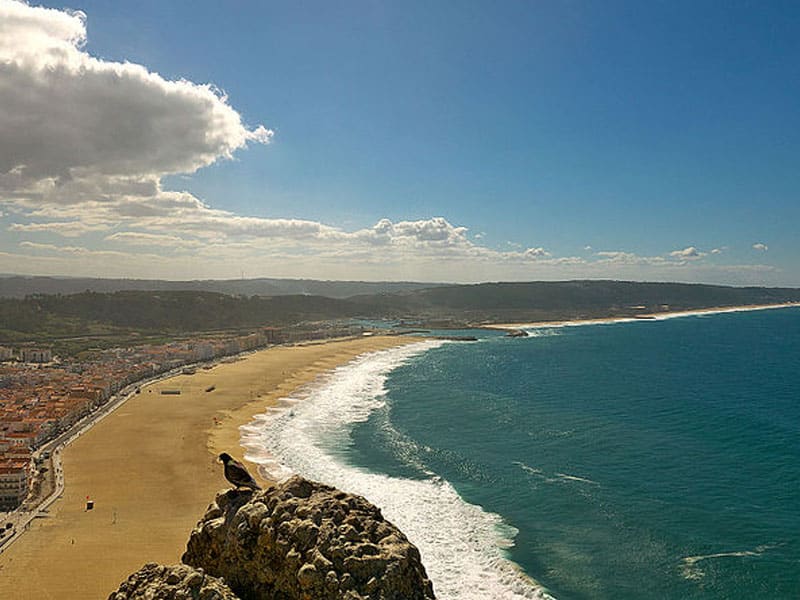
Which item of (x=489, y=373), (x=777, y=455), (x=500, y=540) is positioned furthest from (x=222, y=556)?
(x=489, y=373)

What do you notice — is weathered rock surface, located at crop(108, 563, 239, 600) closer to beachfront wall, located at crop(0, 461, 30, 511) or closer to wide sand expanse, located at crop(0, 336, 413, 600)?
wide sand expanse, located at crop(0, 336, 413, 600)

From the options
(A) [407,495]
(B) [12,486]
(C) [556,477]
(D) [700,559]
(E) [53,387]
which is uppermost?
(B) [12,486]

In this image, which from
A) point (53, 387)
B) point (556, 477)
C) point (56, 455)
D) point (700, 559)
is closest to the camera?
point (700, 559)

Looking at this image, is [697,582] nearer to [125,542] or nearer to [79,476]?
[125,542]

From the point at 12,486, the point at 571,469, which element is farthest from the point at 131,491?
the point at 571,469

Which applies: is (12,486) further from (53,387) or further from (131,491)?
(53,387)

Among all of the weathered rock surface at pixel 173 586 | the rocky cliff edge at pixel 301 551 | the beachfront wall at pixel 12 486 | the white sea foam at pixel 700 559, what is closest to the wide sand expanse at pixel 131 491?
the beachfront wall at pixel 12 486

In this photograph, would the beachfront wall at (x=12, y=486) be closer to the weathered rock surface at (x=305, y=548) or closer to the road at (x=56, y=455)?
the road at (x=56, y=455)

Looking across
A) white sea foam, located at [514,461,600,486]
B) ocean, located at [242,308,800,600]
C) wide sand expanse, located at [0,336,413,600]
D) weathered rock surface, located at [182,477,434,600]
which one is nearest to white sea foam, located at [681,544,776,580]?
ocean, located at [242,308,800,600]
